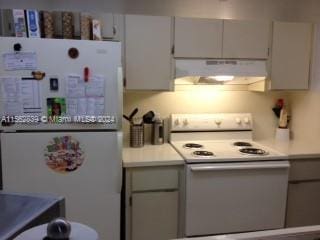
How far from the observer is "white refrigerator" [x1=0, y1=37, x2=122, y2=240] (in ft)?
5.43

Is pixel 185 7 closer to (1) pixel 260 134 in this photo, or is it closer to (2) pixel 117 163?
(2) pixel 117 163

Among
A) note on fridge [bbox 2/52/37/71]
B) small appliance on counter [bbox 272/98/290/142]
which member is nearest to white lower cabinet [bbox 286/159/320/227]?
small appliance on counter [bbox 272/98/290/142]

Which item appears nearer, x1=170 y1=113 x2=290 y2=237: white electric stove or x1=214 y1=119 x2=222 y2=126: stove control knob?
x1=170 y1=113 x2=290 y2=237: white electric stove

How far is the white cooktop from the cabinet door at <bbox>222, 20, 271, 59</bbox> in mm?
693

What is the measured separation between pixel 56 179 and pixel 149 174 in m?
0.59

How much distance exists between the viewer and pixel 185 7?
435 millimetres

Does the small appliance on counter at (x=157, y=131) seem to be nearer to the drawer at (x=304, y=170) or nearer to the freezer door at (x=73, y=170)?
the freezer door at (x=73, y=170)

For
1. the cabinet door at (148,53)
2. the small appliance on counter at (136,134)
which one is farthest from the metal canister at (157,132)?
the cabinet door at (148,53)

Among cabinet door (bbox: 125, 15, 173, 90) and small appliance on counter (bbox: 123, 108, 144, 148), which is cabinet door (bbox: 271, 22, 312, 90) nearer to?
cabinet door (bbox: 125, 15, 173, 90)

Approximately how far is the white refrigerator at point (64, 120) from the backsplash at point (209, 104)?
2.41 feet

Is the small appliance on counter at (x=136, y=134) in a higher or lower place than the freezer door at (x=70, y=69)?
lower

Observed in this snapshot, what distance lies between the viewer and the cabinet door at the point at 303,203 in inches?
88.7

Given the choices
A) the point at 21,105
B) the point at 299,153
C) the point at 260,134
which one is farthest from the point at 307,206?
the point at 21,105

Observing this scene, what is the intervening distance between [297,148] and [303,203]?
0.41m
